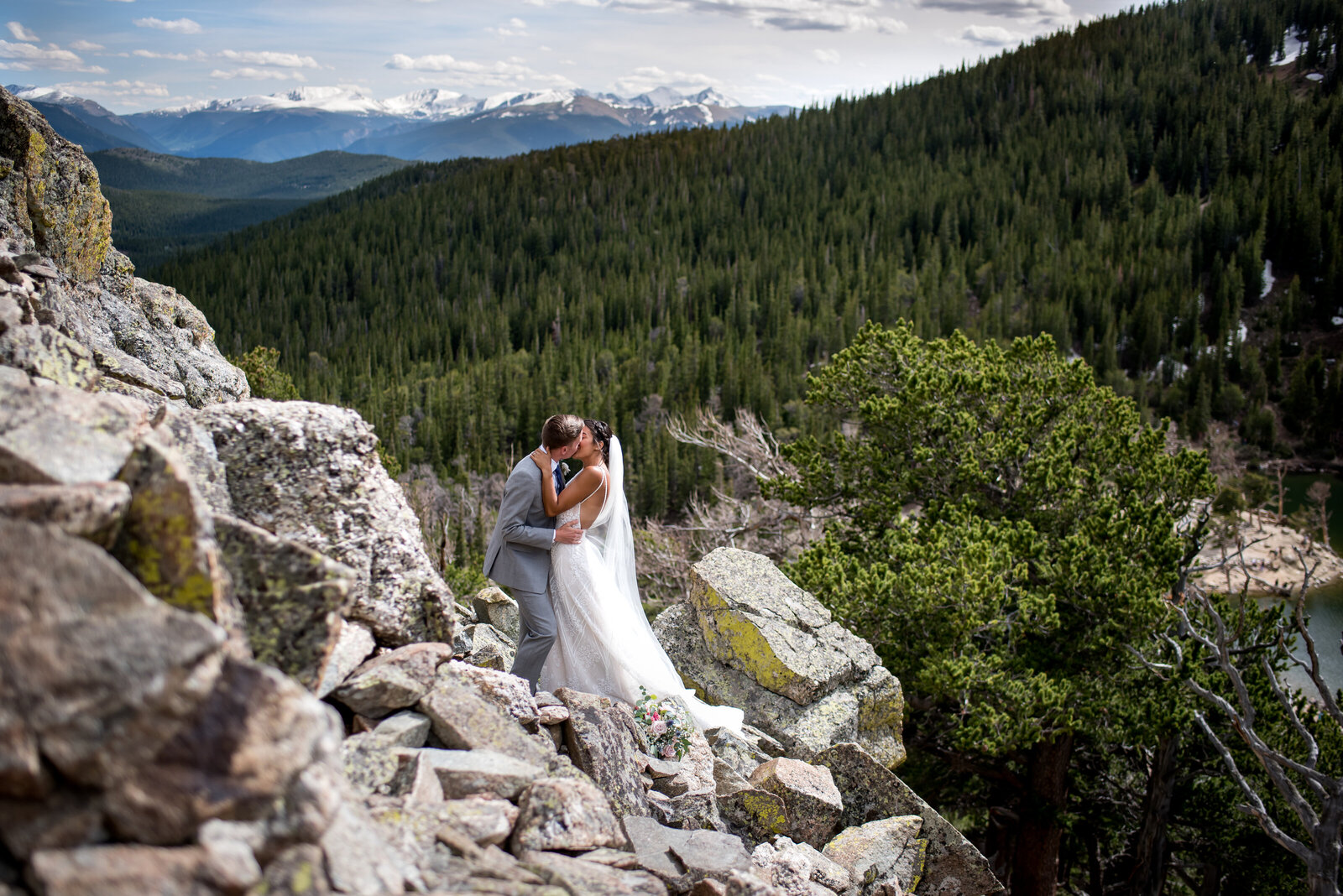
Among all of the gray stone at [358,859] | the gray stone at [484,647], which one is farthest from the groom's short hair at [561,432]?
the gray stone at [358,859]

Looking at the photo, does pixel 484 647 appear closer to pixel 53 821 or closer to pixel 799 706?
pixel 799 706

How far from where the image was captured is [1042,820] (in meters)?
14.8

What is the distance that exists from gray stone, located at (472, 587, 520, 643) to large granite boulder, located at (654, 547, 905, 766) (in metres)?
1.91

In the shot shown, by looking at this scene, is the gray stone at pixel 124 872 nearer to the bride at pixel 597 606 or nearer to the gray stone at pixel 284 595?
the gray stone at pixel 284 595

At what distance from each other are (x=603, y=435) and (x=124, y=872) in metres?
5.64

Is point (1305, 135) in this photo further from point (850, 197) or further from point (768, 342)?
point (768, 342)

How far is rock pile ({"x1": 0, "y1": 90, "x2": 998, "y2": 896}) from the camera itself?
2998mm

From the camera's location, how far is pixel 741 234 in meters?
152

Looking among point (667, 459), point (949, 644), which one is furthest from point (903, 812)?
point (667, 459)

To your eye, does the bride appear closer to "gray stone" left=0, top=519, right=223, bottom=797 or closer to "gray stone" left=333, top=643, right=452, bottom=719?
"gray stone" left=333, top=643, right=452, bottom=719

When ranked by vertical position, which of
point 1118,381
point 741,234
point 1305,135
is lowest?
point 1118,381

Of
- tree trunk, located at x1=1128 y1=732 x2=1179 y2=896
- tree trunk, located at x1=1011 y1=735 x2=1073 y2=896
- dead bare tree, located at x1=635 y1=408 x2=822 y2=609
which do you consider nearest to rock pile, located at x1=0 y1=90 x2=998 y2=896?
tree trunk, located at x1=1011 y1=735 x2=1073 y2=896

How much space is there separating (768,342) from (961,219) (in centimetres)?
4845

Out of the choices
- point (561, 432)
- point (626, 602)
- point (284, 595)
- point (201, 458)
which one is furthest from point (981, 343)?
point (284, 595)
